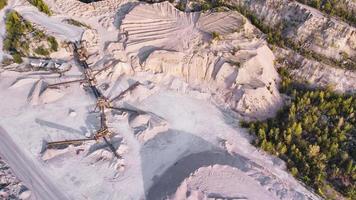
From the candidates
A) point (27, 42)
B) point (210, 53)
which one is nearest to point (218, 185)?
point (210, 53)

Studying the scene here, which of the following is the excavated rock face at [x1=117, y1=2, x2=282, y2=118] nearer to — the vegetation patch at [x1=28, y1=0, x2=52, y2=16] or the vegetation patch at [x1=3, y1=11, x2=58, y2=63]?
the vegetation patch at [x1=3, y1=11, x2=58, y2=63]

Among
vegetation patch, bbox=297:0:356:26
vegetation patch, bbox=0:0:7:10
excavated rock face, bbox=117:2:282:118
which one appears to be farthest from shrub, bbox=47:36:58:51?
vegetation patch, bbox=297:0:356:26

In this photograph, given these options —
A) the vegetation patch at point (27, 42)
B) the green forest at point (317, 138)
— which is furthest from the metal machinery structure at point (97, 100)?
the green forest at point (317, 138)

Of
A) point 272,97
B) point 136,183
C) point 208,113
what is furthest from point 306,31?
point 136,183

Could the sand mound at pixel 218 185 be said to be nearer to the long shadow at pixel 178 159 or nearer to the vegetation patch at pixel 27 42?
the long shadow at pixel 178 159

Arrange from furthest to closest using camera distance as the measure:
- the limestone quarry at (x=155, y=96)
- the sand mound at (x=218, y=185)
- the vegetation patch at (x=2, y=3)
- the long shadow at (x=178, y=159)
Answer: the vegetation patch at (x=2, y=3), the limestone quarry at (x=155, y=96), the long shadow at (x=178, y=159), the sand mound at (x=218, y=185)

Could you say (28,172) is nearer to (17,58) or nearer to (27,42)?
(17,58)

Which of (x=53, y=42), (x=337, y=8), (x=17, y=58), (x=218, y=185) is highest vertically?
(x=337, y=8)
